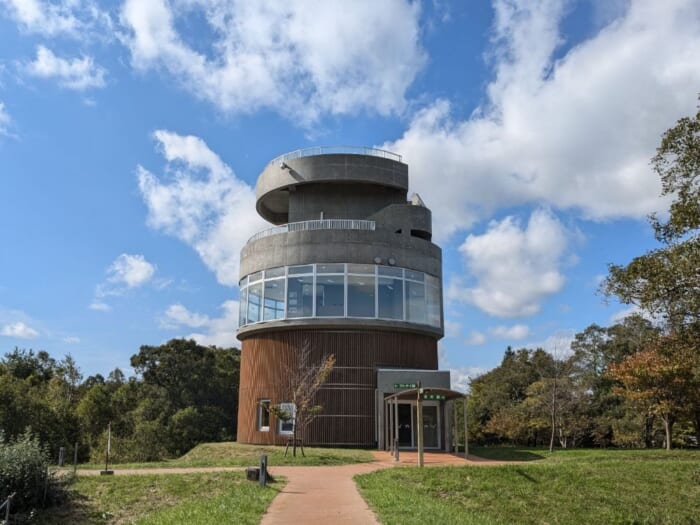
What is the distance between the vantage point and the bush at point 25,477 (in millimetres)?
13867

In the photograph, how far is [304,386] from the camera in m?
24.0

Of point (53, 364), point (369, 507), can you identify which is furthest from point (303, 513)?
point (53, 364)

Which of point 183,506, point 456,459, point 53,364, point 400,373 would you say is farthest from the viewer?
point 53,364

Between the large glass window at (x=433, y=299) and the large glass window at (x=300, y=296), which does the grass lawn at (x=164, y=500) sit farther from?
the large glass window at (x=433, y=299)

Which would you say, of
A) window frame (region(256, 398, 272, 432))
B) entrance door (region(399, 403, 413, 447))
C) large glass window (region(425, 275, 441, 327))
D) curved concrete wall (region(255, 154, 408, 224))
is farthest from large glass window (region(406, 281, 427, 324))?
window frame (region(256, 398, 272, 432))

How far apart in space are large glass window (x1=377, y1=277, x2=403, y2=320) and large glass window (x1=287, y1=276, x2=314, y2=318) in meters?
3.13

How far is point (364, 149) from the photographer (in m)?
31.7

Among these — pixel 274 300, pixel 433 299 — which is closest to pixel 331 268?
pixel 274 300

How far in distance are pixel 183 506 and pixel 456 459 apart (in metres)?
12.1

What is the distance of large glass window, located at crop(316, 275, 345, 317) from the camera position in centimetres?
2808

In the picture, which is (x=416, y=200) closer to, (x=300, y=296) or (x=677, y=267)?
(x=300, y=296)

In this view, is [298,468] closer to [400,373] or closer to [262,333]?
[400,373]

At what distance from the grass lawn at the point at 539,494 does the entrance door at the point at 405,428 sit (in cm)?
929

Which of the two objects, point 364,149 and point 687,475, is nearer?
point 687,475
